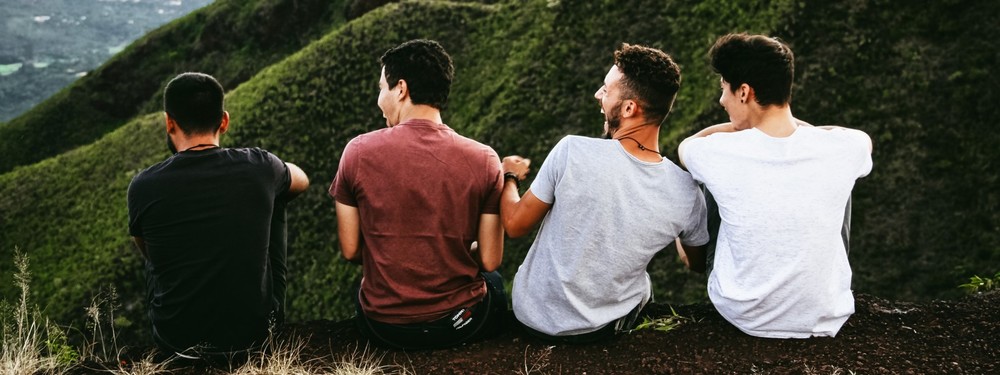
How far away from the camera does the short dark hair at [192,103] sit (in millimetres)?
4512

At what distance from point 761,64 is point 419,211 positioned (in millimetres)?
2259

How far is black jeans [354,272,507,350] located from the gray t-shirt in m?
0.45

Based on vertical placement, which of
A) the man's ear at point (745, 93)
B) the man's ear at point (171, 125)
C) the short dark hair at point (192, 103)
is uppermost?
the man's ear at point (745, 93)

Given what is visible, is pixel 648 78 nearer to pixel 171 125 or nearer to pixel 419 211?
pixel 419 211

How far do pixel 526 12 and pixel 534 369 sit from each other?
67.4 ft

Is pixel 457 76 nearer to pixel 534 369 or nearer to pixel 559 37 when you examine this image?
pixel 559 37

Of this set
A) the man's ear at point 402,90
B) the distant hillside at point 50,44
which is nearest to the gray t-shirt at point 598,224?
the man's ear at point 402,90

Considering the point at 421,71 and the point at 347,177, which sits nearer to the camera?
the point at 347,177

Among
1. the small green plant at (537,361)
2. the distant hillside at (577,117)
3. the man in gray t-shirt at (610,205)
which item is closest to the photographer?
the man in gray t-shirt at (610,205)

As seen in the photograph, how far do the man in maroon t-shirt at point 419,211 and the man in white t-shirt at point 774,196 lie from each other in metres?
1.36

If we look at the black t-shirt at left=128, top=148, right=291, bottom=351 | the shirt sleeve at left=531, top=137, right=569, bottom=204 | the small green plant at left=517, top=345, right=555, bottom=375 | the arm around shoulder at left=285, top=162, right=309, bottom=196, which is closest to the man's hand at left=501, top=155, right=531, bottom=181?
the shirt sleeve at left=531, top=137, right=569, bottom=204

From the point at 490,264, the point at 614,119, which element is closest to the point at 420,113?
the point at 490,264

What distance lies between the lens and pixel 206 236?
441 centimetres

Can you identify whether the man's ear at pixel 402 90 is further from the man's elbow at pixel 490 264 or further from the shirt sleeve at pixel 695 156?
the shirt sleeve at pixel 695 156
